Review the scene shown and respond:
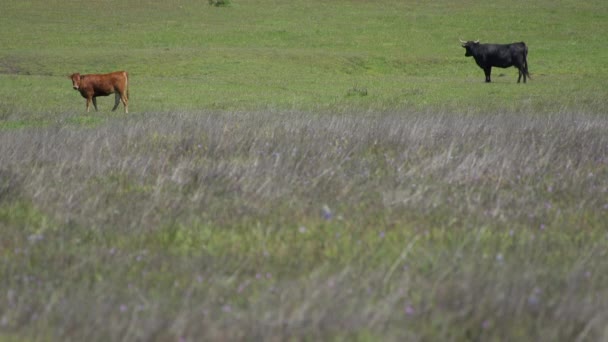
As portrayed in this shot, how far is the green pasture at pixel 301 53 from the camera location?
22.0 meters

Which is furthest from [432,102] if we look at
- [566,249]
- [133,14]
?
[133,14]

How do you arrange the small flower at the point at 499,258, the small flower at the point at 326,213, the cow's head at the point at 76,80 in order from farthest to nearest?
the cow's head at the point at 76,80 < the small flower at the point at 326,213 < the small flower at the point at 499,258

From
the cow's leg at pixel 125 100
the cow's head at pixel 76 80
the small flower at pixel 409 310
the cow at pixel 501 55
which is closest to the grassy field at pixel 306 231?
the small flower at pixel 409 310

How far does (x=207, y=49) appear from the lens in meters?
35.1

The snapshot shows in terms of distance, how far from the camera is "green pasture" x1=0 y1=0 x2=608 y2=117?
2205cm

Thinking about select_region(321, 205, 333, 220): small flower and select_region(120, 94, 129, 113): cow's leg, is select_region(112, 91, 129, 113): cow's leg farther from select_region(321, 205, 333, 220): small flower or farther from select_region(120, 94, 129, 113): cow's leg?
select_region(321, 205, 333, 220): small flower

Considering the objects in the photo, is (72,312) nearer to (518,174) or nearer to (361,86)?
(518,174)

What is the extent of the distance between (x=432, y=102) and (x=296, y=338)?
17.6m

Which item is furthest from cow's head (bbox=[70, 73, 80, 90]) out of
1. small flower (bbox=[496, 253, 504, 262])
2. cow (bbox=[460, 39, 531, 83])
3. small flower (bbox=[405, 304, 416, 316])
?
small flower (bbox=[405, 304, 416, 316])

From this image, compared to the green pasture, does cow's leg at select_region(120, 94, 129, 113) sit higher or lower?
higher

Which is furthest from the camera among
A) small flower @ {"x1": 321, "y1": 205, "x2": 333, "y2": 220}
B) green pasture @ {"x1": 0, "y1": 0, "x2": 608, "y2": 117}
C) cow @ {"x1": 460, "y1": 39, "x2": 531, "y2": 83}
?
cow @ {"x1": 460, "y1": 39, "x2": 531, "y2": 83}

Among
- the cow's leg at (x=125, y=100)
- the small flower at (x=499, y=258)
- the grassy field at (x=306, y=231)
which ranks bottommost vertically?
the cow's leg at (x=125, y=100)

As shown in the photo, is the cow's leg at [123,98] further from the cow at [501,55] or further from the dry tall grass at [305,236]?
the cow at [501,55]

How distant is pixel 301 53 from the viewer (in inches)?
1353
